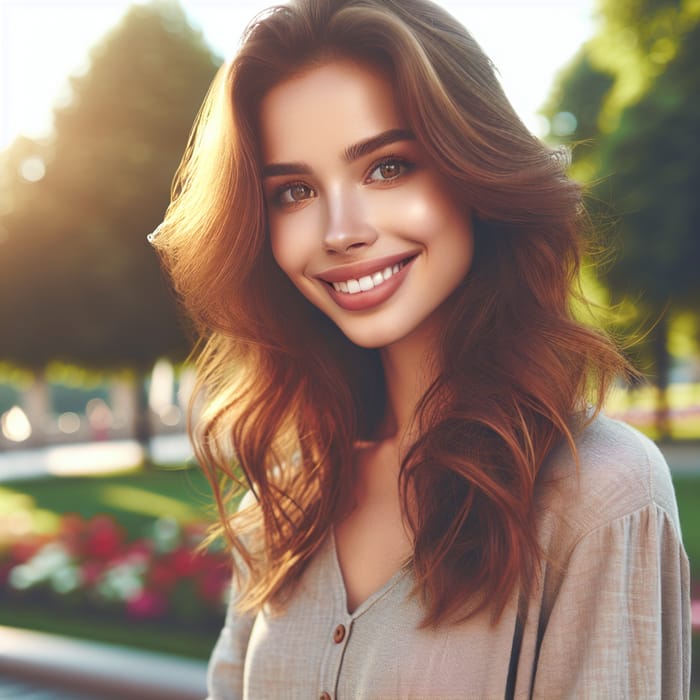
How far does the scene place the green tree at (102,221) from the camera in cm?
1566

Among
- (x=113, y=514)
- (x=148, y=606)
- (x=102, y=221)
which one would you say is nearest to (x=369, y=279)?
(x=148, y=606)

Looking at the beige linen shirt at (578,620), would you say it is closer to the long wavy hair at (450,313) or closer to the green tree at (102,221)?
the long wavy hair at (450,313)

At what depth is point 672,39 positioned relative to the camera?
42.3ft

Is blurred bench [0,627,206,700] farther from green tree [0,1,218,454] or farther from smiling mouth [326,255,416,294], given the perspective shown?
green tree [0,1,218,454]

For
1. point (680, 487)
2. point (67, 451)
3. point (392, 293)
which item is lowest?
point (67, 451)

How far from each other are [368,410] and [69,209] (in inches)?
578

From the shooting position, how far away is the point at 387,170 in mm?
1887

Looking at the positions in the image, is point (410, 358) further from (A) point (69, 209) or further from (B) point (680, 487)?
(A) point (69, 209)

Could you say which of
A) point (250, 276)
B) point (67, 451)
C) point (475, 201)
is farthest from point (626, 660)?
point (67, 451)

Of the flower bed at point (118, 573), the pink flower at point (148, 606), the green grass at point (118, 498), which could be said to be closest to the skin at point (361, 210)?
the flower bed at point (118, 573)

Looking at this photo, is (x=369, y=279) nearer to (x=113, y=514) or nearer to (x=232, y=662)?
(x=232, y=662)

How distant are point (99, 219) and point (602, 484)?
15.4 m

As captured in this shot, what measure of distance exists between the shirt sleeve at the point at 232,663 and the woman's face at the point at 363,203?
3.01 ft

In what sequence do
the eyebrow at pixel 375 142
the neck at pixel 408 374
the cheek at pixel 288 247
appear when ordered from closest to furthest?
the eyebrow at pixel 375 142 < the cheek at pixel 288 247 < the neck at pixel 408 374
